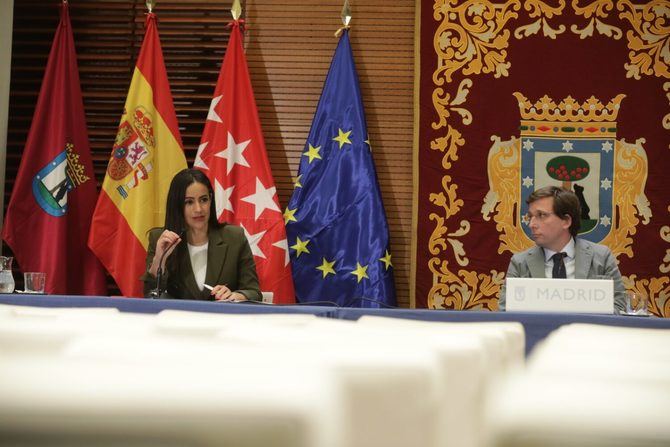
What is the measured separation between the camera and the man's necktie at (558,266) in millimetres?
3414

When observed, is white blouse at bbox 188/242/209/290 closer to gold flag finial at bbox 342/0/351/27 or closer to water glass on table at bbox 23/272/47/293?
water glass on table at bbox 23/272/47/293

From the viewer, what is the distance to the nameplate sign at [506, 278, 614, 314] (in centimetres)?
243

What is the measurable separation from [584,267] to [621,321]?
1.36 m

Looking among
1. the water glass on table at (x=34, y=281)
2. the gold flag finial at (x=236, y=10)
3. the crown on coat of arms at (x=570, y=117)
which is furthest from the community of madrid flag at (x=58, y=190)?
the crown on coat of arms at (x=570, y=117)

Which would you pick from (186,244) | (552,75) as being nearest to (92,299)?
(186,244)

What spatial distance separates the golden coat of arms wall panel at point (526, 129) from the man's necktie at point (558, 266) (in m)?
1.02

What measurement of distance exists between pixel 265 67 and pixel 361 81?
1.95 ft

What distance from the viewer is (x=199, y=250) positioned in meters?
3.49


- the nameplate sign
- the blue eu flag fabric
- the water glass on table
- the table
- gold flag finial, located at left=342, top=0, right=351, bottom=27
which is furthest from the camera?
gold flag finial, located at left=342, top=0, right=351, bottom=27

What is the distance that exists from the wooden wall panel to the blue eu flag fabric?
254 mm

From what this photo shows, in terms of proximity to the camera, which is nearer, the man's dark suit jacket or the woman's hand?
the woman's hand

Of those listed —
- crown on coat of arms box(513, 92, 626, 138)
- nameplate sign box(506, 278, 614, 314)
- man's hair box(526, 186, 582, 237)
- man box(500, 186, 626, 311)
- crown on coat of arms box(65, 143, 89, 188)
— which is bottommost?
nameplate sign box(506, 278, 614, 314)

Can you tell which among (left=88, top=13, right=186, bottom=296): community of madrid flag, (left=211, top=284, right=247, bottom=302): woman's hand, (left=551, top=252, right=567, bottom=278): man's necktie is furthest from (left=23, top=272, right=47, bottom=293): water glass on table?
(left=551, top=252, right=567, bottom=278): man's necktie

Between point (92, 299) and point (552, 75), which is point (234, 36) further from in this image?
point (92, 299)
